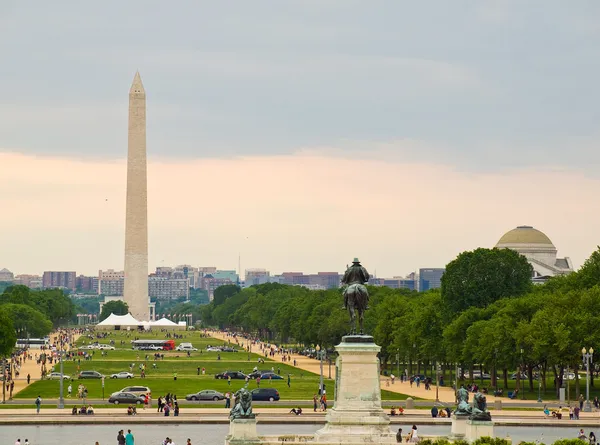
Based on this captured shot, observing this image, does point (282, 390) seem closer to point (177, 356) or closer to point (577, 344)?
point (577, 344)

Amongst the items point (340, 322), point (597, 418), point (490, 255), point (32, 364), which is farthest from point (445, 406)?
point (32, 364)

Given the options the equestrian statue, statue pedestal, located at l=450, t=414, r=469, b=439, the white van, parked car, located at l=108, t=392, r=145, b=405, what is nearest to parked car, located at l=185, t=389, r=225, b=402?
parked car, located at l=108, t=392, r=145, b=405

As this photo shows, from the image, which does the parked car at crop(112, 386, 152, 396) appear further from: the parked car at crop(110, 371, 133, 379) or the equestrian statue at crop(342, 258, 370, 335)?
the equestrian statue at crop(342, 258, 370, 335)

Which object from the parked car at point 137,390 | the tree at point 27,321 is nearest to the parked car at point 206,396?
the parked car at point 137,390

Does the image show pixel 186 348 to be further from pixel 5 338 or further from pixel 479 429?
pixel 479 429

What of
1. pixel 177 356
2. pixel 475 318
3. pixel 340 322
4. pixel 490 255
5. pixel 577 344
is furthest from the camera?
pixel 177 356

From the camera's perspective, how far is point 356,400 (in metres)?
51.4

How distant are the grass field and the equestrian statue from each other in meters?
41.6

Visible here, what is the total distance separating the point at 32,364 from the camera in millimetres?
146625

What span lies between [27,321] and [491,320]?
87575mm

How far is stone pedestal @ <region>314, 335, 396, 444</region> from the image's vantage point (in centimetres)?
5062

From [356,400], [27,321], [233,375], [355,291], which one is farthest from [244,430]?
[27,321]

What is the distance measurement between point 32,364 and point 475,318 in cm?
5166

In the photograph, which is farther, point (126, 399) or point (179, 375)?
point (179, 375)
